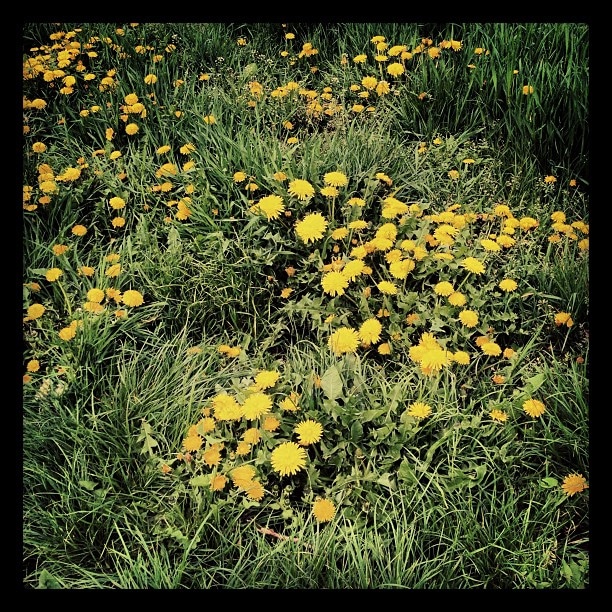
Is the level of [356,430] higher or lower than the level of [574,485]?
higher

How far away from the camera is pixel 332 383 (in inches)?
75.2

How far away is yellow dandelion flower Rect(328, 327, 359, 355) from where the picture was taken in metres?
2.08

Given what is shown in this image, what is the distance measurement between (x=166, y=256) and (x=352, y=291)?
74cm

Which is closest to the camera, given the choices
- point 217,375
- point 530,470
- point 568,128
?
point 530,470

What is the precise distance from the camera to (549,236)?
8.05ft

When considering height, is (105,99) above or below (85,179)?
above

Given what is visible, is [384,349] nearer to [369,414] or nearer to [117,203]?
[369,414]

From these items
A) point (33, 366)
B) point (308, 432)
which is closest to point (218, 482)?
point (308, 432)

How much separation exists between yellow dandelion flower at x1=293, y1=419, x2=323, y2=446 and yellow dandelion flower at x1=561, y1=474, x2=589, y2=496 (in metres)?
0.70

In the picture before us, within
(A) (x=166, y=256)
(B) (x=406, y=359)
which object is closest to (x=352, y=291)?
(B) (x=406, y=359)

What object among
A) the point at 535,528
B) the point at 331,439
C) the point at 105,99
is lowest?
the point at 535,528

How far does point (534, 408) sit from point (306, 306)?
856 mm

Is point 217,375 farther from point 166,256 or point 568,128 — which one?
point 568,128

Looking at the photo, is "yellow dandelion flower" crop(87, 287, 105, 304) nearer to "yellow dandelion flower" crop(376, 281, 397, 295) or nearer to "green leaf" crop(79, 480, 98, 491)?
"green leaf" crop(79, 480, 98, 491)
